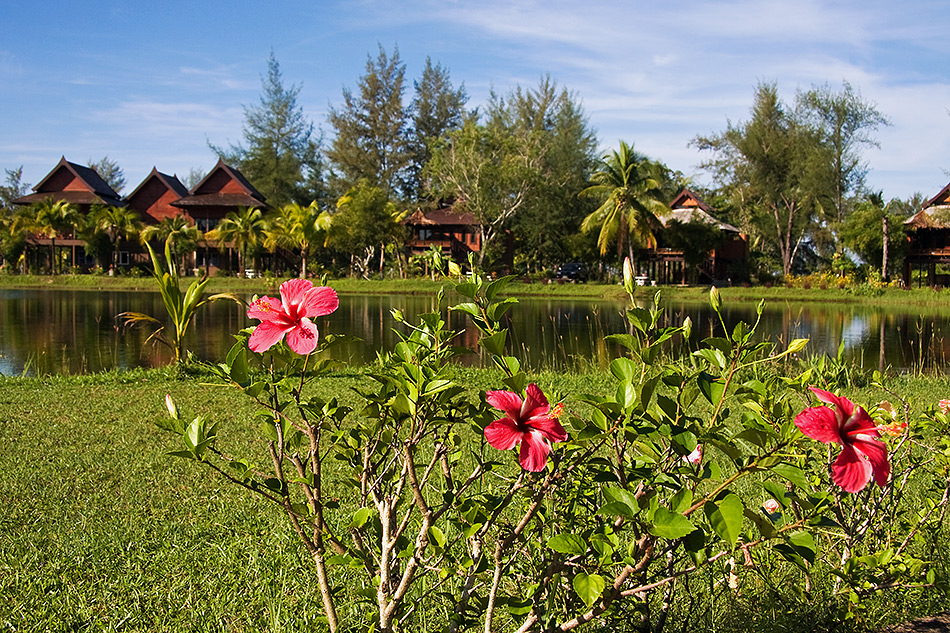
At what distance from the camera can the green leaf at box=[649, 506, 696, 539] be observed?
1.03 metres

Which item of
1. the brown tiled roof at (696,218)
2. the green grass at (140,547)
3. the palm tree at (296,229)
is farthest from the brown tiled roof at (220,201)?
the green grass at (140,547)

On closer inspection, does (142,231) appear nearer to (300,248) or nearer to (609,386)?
(300,248)

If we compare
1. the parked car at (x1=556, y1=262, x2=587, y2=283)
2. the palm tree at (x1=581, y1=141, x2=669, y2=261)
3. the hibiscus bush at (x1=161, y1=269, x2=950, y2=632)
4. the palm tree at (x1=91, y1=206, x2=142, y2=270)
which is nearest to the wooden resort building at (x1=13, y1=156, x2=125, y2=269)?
the palm tree at (x1=91, y1=206, x2=142, y2=270)

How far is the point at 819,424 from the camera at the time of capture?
1.03 metres

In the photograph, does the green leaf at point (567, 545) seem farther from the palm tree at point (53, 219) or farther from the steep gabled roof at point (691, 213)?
the palm tree at point (53, 219)

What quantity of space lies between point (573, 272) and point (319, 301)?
36009mm

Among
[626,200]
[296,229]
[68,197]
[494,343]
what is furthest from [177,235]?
[494,343]

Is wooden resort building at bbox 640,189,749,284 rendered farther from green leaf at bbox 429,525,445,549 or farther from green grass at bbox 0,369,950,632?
green leaf at bbox 429,525,445,549

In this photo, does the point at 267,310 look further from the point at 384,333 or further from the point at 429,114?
the point at 429,114

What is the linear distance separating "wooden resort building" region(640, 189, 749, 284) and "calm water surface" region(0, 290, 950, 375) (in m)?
10.0

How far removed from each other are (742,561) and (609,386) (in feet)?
14.1

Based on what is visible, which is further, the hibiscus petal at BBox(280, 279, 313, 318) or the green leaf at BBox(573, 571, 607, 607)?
the hibiscus petal at BBox(280, 279, 313, 318)

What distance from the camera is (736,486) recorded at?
346cm

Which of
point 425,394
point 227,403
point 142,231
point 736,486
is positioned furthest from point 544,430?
point 142,231
